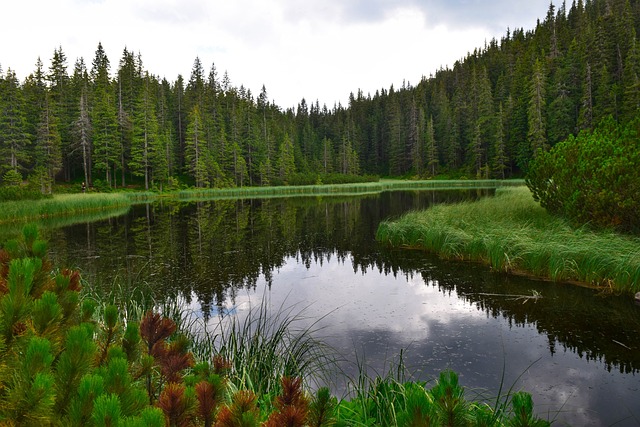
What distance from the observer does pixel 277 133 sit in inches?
3514

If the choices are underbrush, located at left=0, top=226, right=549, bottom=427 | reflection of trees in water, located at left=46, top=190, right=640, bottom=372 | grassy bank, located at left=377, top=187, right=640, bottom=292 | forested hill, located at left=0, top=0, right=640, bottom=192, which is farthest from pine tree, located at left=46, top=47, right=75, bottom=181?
underbrush, located at left=0, top=226, right=549, bottom=427

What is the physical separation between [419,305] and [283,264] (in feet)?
19.7

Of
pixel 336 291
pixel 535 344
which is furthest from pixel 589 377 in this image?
pixel 336 291

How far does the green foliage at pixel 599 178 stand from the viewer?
36.5 ft

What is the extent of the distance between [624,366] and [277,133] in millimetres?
86238

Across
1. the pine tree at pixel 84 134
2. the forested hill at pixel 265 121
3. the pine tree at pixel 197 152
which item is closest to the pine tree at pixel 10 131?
the forested hill at pixel 265 121

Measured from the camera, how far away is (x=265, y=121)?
3177 inches

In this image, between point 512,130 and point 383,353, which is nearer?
point 383,353

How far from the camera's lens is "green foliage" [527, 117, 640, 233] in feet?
36.5

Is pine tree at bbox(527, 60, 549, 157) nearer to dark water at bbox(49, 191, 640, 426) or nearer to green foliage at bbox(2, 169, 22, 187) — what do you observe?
dark water at bbox(49, 191, 640, 426)

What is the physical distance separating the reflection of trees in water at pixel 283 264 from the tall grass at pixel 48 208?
4608 millimetres

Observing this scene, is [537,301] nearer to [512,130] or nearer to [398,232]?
[398,232]

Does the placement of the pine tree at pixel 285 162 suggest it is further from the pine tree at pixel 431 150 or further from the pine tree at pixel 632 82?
the pine tree at pixel 632 82

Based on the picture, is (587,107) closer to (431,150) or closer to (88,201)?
(431,150)
